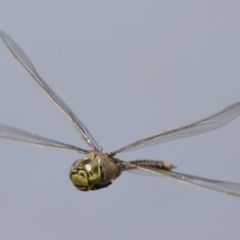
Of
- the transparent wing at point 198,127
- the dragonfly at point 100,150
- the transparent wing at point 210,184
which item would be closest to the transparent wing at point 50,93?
the dragonfly at point 100,150

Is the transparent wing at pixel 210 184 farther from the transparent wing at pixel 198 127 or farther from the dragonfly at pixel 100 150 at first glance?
the transparent wing at pixel 198 127

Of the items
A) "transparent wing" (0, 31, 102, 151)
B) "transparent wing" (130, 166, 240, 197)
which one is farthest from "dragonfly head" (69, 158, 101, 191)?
"transparent wing" (130, 166, 240, 197)

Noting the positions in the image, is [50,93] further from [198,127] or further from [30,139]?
[198,127]

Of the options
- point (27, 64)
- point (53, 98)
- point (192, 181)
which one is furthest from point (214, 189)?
point (27, 64)

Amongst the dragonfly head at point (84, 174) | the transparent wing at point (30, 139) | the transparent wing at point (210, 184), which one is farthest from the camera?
the transparent wing at point (30, 139)

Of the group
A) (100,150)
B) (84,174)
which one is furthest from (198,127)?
(84,174)

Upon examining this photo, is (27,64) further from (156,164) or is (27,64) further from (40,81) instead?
(156,164)

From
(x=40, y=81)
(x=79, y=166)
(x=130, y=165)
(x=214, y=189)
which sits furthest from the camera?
(x=40, y=81)
